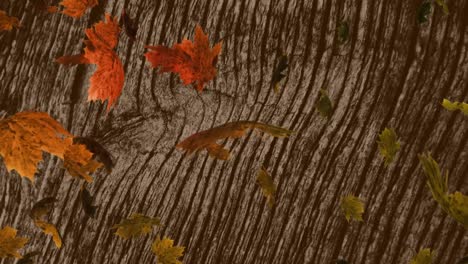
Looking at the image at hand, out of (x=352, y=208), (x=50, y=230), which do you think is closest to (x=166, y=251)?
(x=50, y=230)

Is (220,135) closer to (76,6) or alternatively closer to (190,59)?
(190,59)

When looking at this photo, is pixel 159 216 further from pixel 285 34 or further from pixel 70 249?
pixel 285 34

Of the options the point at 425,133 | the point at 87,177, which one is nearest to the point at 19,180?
the point at 87,177

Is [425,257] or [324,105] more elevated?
[324,105]

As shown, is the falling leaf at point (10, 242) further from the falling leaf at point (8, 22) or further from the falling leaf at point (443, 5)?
the falling leaf at point (443, 5)

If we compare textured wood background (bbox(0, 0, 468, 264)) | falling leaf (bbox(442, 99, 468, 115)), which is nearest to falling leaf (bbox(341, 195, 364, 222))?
textured wood background (bbox(0, 0, 468, 264))
